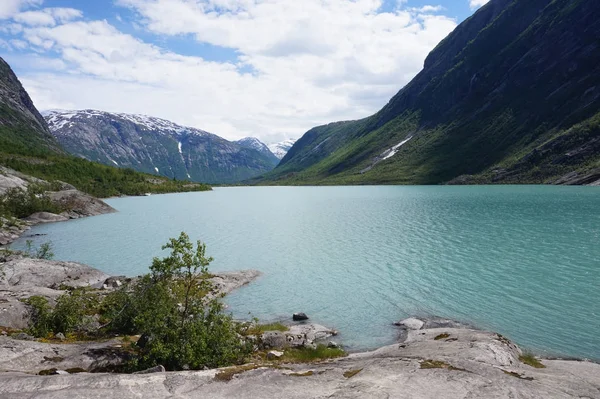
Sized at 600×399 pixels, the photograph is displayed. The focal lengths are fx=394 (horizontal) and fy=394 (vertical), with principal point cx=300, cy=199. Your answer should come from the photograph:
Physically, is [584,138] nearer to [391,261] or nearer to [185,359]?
[391,261]

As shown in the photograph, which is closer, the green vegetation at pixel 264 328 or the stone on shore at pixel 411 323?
the green vegetation at pixel 264 328

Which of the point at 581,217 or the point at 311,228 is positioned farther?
the point at 311,228

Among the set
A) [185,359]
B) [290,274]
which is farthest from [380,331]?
[290,274]

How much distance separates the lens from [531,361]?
21.5 meters

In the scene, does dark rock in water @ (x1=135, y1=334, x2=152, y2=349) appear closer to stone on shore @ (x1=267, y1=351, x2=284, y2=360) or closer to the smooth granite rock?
the smooth granite rock

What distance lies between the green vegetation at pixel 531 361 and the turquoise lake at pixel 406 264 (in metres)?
2.44

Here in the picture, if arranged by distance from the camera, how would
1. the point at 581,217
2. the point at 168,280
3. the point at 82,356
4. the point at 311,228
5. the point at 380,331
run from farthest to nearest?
the point at 311,228
the point at 581,217
the point at 380,331
the point at 168,280
the point at 82,356

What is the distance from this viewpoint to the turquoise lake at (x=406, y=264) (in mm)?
30250

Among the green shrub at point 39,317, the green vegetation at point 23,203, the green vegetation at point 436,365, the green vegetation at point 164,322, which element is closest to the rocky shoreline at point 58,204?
the green vegetation at point 23,203

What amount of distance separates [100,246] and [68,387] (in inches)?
2260

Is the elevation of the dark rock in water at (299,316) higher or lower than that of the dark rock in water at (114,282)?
lower

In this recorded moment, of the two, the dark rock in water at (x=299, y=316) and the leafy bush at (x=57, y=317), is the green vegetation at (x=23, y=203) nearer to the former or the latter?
the leafy bush at (x=57, y=317)

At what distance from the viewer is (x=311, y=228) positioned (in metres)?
82.8

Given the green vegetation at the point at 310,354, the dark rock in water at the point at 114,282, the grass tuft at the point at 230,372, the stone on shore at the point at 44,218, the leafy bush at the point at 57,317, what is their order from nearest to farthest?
the grass tuft at the point at 230,372
the green vegetation at the point at 310,354
the leafy bush at the point at 57,317
the dark rock in water at the point at 114,282
the stone on shore at the point at 44,218
